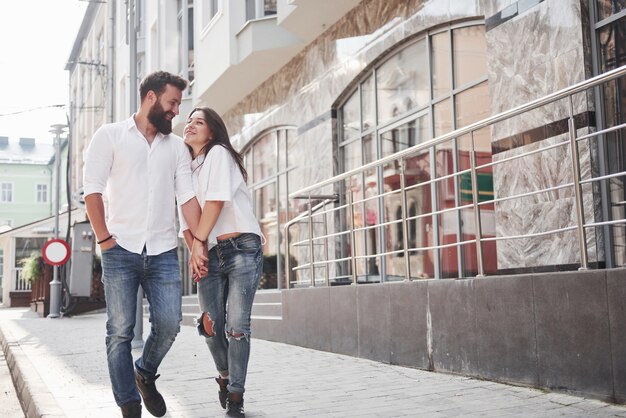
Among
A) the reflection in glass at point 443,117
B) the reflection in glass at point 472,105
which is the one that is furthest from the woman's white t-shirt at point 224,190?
the reflection in glass at point 443,117

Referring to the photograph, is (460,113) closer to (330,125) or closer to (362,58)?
(362,58)

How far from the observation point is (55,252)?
57.8 feet

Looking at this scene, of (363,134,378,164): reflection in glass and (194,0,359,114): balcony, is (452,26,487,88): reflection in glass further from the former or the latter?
(194,0,359,114): balcony

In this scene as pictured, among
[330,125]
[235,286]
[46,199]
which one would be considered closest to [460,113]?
[330,125]

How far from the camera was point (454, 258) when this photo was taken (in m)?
8.87

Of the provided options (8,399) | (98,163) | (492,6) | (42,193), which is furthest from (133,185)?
(42,193)

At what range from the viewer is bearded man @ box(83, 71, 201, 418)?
4.22 meters

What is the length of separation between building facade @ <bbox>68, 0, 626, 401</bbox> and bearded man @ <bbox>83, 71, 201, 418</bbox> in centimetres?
242

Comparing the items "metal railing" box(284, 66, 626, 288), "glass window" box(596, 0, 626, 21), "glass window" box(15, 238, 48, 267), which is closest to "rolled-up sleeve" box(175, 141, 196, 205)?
"metal railing" box(284, 66, 626, 288)

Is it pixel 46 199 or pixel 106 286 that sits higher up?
pixel 46 199

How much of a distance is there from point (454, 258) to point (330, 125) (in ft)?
12.1

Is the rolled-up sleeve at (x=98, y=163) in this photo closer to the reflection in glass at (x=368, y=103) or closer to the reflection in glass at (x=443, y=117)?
the reflection in glass at (x=443, y=117)

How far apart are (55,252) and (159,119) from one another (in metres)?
14.2

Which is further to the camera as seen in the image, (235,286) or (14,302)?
(14,302)
